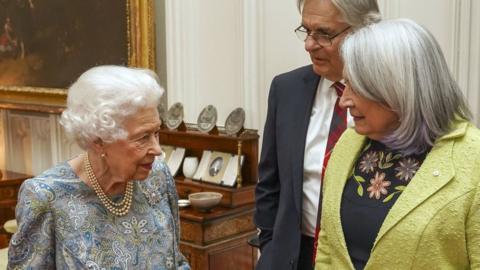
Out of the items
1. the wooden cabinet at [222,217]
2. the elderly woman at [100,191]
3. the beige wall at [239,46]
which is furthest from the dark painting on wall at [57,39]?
the elderly woman at [100,191]

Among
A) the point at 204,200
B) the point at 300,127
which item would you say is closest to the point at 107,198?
the point at 300,127

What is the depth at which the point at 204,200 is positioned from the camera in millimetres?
3896

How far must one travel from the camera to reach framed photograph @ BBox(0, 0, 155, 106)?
4.86 meters

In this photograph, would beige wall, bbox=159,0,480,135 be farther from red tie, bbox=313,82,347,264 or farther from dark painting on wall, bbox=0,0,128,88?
red tie, bbox=313,82,347,264

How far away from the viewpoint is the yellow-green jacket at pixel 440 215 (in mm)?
1568

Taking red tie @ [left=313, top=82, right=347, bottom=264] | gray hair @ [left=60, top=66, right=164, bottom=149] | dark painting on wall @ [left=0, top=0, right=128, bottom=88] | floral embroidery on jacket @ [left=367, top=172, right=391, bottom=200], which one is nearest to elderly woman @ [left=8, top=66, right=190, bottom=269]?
gray hair @ [left=60, top=66, right=164, bottom=149]

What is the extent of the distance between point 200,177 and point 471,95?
197 cm

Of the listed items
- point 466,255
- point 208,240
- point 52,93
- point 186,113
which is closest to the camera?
point 466,255

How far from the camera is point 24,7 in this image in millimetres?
6000

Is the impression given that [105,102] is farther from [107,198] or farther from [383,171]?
[383,171]

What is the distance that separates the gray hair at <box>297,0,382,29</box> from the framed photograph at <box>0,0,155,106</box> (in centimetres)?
285

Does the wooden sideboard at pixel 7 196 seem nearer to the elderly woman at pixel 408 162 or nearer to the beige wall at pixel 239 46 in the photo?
the beige wall at pixel 239 46

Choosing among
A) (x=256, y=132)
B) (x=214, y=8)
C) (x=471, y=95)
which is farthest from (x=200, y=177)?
(x=471, y=95)

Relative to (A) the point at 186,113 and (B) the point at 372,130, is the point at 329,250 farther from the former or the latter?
(A) the point at 186,113
